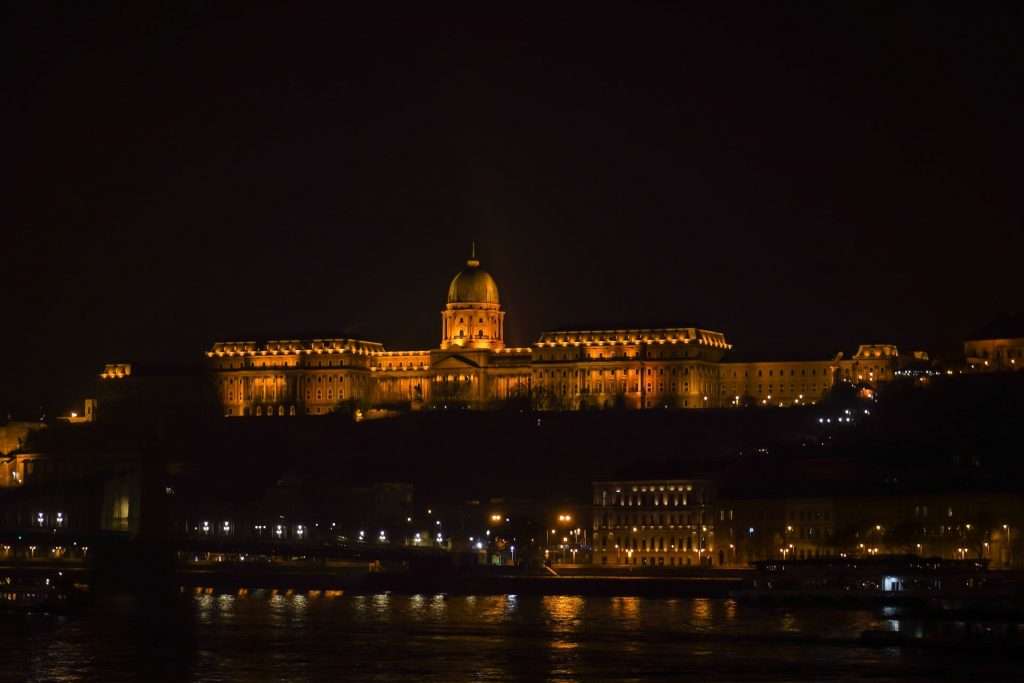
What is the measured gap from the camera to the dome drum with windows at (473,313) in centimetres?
18425

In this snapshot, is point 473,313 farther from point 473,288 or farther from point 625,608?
point 625,608

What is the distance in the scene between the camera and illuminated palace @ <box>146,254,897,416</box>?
166625 mm

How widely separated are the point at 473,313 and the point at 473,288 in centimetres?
198

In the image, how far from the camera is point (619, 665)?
234ft

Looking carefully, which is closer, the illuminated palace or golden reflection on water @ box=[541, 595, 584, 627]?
golden reflection on water @ box=[541, 595, 584, 627]

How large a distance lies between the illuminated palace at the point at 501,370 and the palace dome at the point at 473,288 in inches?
2.6

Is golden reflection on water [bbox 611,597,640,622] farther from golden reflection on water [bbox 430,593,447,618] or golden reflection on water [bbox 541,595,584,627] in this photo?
golden reflection on water [bbox 430,593,447,618]

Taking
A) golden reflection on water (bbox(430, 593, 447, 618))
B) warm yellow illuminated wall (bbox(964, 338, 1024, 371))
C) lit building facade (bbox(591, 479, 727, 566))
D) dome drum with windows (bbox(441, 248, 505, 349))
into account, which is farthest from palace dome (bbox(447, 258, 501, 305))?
golden reflection on water (bbox(430, 593, 447, 618))

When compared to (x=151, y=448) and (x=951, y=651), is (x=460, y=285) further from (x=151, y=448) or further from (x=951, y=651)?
(x=951, y=651)

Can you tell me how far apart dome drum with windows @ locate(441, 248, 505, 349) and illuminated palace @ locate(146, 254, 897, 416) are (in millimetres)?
65

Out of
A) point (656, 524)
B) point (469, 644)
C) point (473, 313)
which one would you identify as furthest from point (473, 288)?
point (469, 644)

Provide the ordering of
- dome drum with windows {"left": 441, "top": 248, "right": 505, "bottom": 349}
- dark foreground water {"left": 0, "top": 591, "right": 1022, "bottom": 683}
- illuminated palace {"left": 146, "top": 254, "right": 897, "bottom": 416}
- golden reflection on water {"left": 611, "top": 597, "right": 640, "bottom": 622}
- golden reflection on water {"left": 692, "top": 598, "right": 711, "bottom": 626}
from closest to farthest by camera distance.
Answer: dark foreground water {"left": 0, "top": 591, "right": 1022, "bottom": 683}
golden reflection on water {"left": 692, "top": 598, "right": 711, "bottom": 626}
golden reflection on water {"left": 611, "top": 597, "right": 640, "bottom": 622}
illuminated palace {"left": 146, "top": 254, "right": 897, "bottom": 416}
dome drum with windows {"left": 441, "top": 248, "right": 505, "bottom": 349}

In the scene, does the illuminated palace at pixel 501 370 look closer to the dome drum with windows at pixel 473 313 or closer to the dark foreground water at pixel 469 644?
the dome drum with windows at pixel 473 313

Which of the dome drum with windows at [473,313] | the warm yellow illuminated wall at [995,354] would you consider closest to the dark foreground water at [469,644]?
the warm yellow illuminated wall at [995,354]
